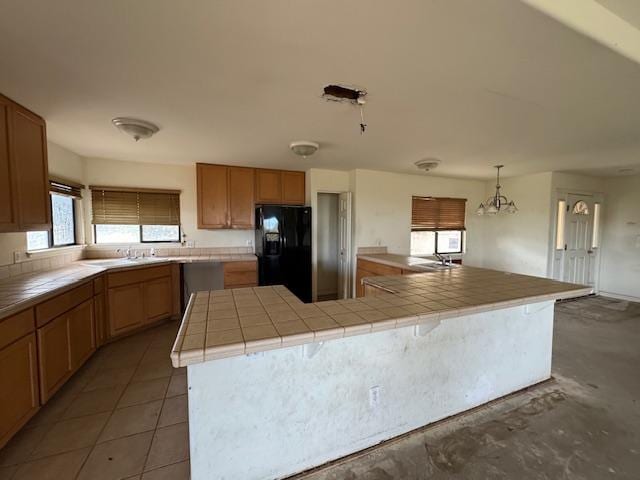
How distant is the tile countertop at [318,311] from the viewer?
3.77 feet

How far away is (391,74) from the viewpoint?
1.67 meters

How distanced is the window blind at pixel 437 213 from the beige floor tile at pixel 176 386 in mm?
4124

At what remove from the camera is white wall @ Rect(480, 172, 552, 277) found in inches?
185

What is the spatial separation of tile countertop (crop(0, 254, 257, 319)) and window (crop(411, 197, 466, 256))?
4060mm

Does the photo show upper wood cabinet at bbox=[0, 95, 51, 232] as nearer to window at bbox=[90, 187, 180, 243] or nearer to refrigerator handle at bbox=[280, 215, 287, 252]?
window at bbox=[90, 187, 180, 243]

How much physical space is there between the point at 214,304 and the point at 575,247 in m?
6.27

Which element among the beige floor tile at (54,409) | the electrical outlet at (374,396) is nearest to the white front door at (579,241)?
the electrical outlet at (374,396)

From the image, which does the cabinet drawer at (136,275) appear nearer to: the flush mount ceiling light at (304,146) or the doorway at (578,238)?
the flush mount ceiling light at (304,146)

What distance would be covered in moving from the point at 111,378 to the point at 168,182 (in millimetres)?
2764

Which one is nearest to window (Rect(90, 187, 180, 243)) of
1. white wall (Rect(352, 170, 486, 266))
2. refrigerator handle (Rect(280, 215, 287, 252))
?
refrigerator handle (Rect(280, 215, 287, 252))

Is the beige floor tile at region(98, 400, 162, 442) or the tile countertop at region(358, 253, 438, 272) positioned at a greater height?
the tile countertop at region(358, 253, 438, 272)

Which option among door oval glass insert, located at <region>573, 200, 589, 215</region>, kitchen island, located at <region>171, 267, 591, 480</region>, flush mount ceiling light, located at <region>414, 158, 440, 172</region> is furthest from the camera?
door oval glass insert, located at <region>573, 200, 589, 215</region>

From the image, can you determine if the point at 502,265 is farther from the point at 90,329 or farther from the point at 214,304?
the point at 90,329

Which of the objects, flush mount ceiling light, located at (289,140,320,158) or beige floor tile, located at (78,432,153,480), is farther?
flush mount ceiling light, located at (289,140,320,158)
